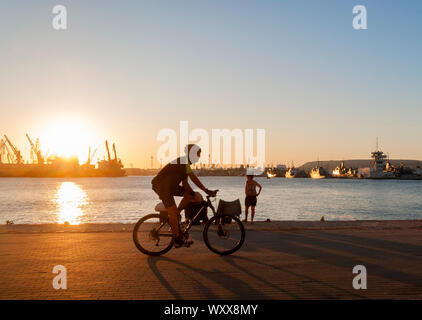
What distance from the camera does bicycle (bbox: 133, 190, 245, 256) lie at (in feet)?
24.8

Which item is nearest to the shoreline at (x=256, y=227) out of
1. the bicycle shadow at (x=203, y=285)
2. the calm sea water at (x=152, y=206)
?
the bicycle shadow at (x=203, y=285)

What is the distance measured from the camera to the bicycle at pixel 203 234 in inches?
297

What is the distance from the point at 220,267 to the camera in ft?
21.4

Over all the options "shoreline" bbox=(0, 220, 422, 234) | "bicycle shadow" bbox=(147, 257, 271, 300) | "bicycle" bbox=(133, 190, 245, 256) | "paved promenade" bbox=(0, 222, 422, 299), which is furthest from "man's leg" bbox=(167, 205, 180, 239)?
"shoreline" bbox=(0, 220, 422, 234)

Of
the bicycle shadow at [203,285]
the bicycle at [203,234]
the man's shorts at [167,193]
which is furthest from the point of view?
the bicycle at [203,234]

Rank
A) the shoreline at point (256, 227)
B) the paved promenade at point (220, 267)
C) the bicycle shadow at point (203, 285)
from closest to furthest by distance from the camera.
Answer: the bicycle shadow at point (203, 285), the paved promenade at point (220, 267), the shoreline at point (256, 227)

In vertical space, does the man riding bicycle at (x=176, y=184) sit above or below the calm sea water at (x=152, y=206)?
above

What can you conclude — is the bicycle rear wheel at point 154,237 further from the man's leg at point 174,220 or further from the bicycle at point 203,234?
the man's leg at point 174,220

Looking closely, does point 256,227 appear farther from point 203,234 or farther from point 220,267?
point 220,267

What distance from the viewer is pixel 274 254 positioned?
25.0ft

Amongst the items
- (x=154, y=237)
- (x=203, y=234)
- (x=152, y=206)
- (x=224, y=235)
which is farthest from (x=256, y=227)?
(x=152, y=206)

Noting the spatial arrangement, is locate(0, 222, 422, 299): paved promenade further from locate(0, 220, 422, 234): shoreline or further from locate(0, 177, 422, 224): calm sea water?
locate(0, 177, 422, 224): calm sea water

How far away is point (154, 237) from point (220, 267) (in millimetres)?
1579

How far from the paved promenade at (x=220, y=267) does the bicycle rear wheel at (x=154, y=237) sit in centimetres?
16
